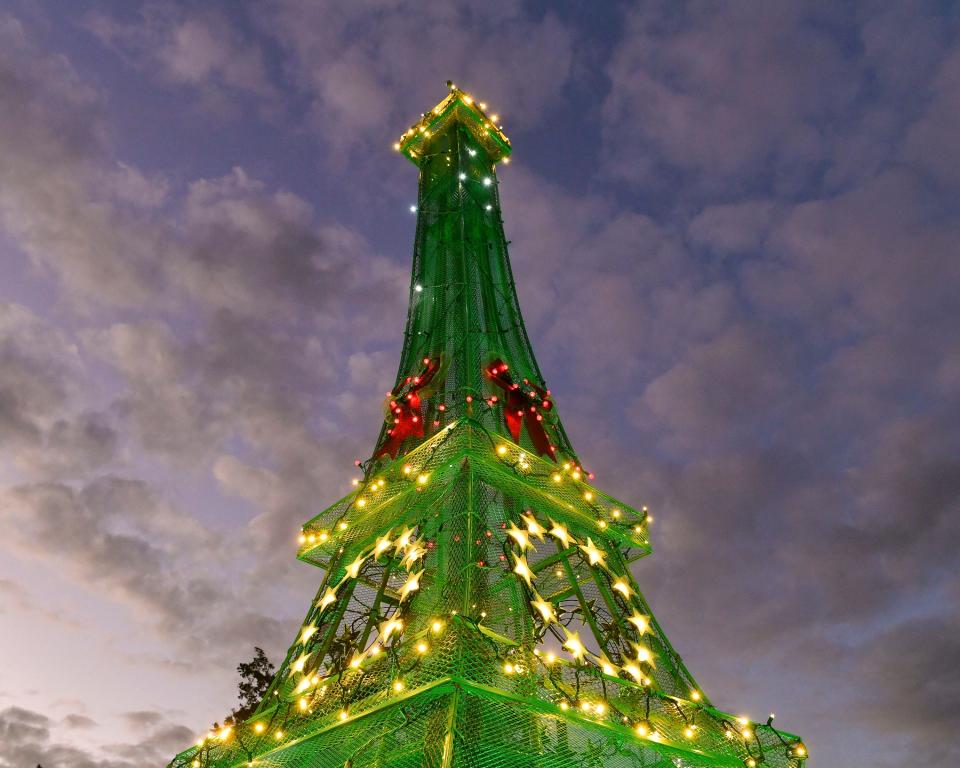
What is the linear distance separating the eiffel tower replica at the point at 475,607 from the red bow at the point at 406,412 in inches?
2.1

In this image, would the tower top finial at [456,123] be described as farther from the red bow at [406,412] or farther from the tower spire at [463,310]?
the red bow at [406,412]

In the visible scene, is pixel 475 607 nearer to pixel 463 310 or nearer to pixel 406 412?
pixel 406 412

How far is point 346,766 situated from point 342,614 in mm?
3416

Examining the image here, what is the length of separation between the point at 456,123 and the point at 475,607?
20311mm

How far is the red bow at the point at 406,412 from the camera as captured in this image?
15.2m

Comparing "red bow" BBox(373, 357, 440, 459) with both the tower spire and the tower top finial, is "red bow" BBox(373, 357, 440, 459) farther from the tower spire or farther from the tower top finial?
the tower top finial

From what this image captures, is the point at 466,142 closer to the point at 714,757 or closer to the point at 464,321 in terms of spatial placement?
the point at 464,321

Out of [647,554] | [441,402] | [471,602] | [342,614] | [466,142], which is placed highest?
[466,142]

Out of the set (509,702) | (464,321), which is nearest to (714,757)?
(509,702)

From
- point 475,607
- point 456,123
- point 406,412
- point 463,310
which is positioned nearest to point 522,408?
point 406,412

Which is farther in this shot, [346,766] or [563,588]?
[563,588]

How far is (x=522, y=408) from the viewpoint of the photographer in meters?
15.5

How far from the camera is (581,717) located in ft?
24.8

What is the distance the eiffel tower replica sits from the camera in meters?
7.68
